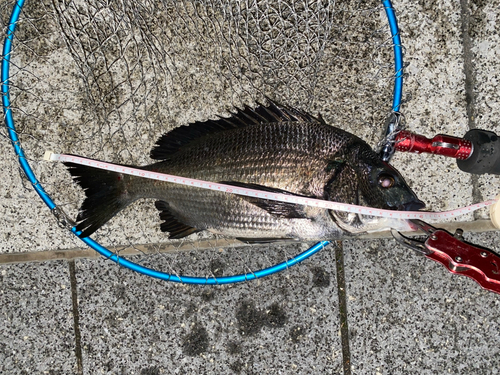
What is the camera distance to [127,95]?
7.39 ft

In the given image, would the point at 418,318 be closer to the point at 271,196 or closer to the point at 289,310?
the point at 289,310

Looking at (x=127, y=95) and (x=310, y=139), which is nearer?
(x=310, y=139)

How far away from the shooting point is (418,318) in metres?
2.27

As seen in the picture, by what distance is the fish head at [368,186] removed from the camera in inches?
68.6

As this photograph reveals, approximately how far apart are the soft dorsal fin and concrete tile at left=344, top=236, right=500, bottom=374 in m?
0.91

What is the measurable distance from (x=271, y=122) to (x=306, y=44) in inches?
23.1

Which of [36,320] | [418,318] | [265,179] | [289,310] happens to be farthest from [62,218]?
[418,318]

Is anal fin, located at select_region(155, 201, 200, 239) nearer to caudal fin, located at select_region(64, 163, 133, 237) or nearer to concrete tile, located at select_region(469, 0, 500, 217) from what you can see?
caudal fin, located at select_region(64, 163, 133, 237)

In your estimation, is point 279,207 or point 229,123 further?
point 229,123

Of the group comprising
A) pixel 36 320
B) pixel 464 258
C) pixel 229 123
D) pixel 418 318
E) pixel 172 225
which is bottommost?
pixel 418 318

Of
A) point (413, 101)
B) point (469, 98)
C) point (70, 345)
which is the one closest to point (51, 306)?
point (70, 345)

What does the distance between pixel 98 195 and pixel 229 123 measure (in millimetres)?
748

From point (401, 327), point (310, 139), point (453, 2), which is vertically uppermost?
point (453, 2)

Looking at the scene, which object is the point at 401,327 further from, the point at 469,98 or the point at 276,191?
the point at 469,98
